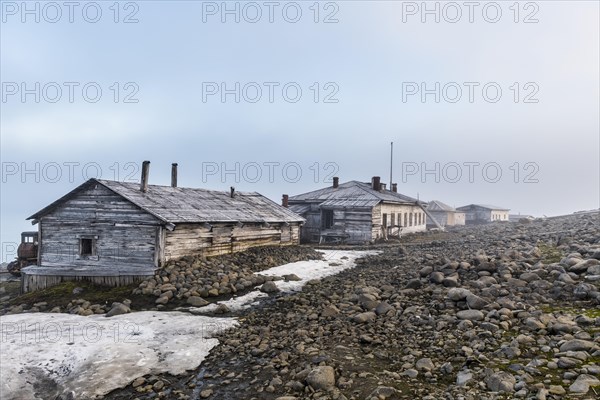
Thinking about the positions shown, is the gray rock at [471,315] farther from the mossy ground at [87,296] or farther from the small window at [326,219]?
→ the small window at [326,219]

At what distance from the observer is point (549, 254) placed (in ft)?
44.2

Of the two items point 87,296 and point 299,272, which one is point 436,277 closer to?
point 299,272

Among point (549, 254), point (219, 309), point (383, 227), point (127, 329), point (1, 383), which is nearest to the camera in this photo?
point (1, 383)

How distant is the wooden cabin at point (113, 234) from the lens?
627 inches

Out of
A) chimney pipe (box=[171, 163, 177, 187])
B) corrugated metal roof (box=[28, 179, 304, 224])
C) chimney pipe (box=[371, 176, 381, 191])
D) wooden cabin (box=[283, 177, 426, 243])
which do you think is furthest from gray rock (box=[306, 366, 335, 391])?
chimney pipe (box=[371, 176, 381, 191])

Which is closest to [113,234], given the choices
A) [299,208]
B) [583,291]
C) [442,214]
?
[583,291]

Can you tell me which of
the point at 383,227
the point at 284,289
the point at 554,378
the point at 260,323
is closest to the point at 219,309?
the point at 260,323

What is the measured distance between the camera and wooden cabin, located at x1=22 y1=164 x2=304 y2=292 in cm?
1592

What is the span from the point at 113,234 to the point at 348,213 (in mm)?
18953

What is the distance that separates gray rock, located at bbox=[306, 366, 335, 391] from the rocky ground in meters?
0.02

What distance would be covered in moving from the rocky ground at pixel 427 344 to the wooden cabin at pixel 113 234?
689 centimetres

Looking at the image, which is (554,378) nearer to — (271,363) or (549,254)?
(271,363)

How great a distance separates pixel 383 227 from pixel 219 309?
23.0 m

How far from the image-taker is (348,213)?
30.8 metres
